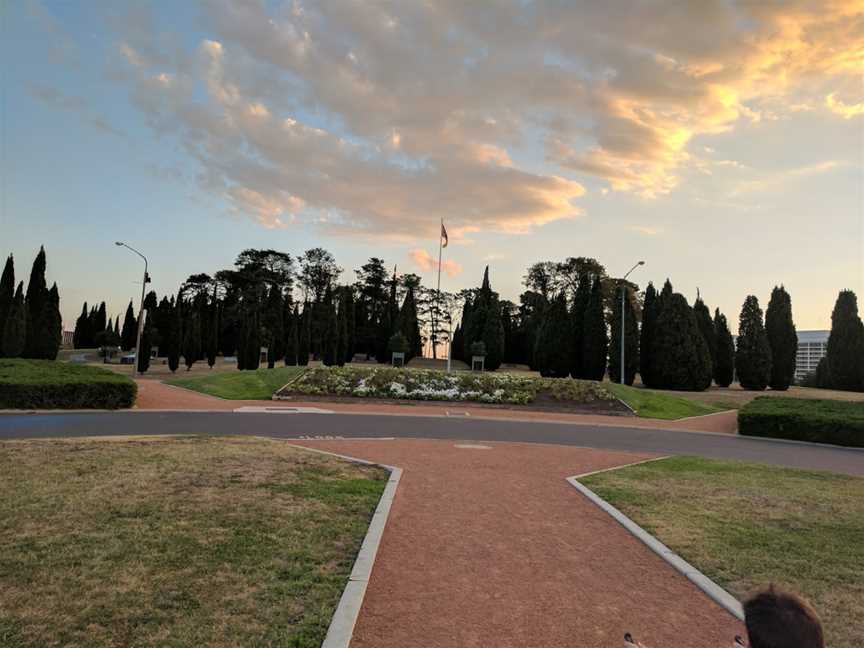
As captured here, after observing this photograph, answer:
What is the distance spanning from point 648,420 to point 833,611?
22771 mm

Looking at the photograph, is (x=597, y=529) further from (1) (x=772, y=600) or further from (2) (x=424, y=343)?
(2) (x=424, y=343)

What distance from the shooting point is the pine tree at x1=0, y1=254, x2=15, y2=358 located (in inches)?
2060

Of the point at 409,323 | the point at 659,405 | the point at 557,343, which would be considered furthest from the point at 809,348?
the point at 659,405

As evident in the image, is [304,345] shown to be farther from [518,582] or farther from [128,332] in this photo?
[518,582]

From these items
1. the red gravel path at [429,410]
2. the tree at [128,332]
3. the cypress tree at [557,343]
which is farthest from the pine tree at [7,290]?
the cypress tree at [557,343]

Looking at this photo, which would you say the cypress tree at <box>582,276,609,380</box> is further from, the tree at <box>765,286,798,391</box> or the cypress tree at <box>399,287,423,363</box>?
the cypress tree at <box>399,287,423,363</box>

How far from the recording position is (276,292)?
7462 centimetres

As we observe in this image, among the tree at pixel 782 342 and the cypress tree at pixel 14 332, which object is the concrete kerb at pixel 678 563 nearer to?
the tree at pixel 782 342

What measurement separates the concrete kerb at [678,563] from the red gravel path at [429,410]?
53.6 ft

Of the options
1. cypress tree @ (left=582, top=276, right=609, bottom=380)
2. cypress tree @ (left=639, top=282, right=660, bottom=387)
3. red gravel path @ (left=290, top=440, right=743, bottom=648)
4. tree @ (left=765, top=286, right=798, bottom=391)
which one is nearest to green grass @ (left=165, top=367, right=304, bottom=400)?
red gravel path @ (left=290, top=440, right=743, bottom=648)

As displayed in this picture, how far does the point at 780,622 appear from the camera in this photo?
1.95 meters

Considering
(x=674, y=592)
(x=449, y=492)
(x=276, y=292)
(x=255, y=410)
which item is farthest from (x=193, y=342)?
(x=674, y=592)

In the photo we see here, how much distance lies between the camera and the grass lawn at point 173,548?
13.7 feet

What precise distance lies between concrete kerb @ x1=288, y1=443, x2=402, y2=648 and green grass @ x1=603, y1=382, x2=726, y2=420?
23292 millimetres
